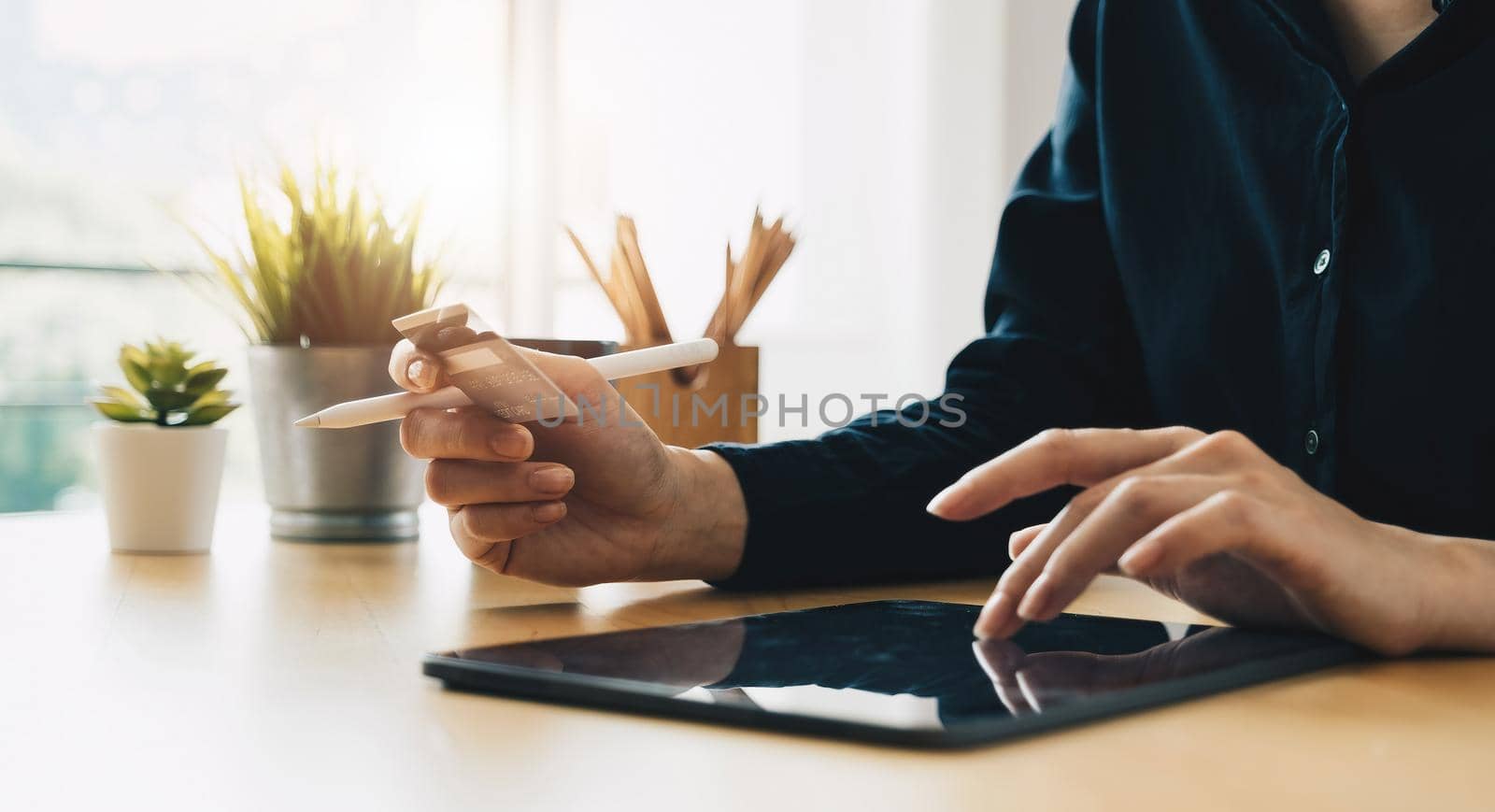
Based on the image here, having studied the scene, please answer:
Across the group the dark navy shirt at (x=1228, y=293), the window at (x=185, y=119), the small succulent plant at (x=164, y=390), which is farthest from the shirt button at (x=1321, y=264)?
the window at (x=185, y=119)

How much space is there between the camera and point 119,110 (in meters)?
3.56

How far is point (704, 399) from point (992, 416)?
282 millimetres

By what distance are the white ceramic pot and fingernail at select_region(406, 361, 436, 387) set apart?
402mm

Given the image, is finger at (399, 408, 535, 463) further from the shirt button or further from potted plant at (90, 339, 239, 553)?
the shirt button

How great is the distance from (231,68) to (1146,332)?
304 cm

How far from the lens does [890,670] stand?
1.72 feet

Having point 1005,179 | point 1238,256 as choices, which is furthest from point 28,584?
point 1005,179

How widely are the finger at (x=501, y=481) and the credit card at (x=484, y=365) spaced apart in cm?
3

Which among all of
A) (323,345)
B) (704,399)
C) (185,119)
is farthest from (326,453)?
(185,119)

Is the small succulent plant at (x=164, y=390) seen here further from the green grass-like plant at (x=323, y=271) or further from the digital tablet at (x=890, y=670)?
the digital tablet at (x=890, y=670)

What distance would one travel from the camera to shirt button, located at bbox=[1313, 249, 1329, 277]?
950 mm

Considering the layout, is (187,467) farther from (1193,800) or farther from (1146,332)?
(1193,800)

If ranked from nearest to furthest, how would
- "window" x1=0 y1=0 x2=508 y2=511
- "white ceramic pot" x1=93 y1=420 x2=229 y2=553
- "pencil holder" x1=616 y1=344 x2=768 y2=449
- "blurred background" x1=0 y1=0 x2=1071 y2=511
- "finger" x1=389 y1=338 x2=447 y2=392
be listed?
"finger" x1=389 y1=338 x2=447 y2=392 < "white ceramic pot" x1=93 y1=420 x2=229 y2=553 < "pencil holder" x1=616 y1=344 x2=768 y2=449 < "blurred background" x1=0 y1=0 x2=1071 y2=511 < "window" x1=0 y1=0 x2=508 y2=511

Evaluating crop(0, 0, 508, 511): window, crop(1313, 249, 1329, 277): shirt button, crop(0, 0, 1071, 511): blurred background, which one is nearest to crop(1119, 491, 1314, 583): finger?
crop(1313, 249, 1329, 277): shirt button
